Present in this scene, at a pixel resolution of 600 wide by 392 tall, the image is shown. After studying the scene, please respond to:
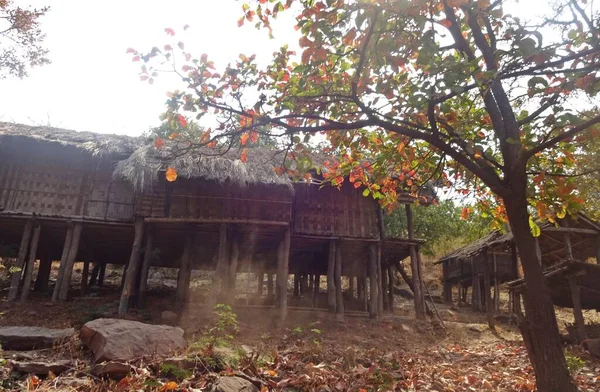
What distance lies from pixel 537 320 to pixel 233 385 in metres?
3.31

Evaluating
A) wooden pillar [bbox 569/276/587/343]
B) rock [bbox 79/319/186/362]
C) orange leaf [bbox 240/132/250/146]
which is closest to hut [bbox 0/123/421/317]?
wooden pillar [bbox 569/276/587/343]

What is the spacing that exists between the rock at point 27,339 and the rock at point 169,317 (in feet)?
14.2

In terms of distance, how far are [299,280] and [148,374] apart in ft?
45.6

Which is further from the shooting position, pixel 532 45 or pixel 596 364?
pixel 596 364

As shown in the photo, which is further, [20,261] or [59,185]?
[59,185]

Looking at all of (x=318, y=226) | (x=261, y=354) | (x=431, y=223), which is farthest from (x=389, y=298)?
(x=261, y=354)

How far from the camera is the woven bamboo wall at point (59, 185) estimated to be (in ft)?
41.3

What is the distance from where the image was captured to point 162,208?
12844mm

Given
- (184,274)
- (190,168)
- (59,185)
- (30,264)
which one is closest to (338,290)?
(184,274)

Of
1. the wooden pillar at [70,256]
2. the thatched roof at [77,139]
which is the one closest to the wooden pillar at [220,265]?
the thatched roof at [77,139]

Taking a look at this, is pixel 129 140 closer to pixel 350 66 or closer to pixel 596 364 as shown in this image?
pixel 350 66

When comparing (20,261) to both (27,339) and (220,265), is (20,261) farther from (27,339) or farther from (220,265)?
(27,339)

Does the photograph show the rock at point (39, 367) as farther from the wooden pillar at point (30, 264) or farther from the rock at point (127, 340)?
the wooden pillar at point (30, 264)

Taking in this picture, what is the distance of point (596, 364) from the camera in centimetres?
790
